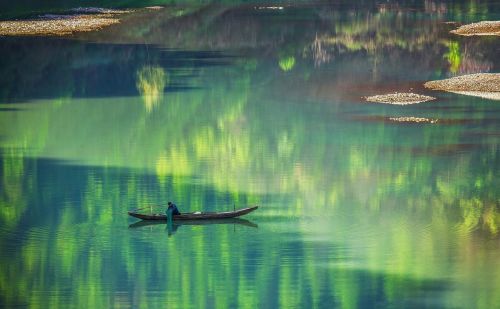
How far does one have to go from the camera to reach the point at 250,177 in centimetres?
5384

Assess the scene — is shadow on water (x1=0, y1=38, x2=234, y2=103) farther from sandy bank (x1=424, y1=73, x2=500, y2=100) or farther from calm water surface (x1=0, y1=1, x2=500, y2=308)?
sandy bank (x1=424, y1=73, x2=500, y2=100)

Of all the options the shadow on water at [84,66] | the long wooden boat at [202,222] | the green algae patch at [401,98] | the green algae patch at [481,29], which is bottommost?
the long wooden boat at [202,222]

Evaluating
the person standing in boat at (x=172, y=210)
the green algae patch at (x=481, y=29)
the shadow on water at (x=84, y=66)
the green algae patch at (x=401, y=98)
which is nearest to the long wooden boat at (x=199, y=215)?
the person standing in boat at (x=172, y=210)

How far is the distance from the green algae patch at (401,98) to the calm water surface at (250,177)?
137 cm

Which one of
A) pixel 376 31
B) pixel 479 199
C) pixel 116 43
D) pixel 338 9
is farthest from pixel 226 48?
pixel 479 199

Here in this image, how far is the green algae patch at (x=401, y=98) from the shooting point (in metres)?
72.8

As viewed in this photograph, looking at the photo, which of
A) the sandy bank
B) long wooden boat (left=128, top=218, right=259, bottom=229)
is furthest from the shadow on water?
long wooden boat (left=128, top=218, right=259, bottom=229)

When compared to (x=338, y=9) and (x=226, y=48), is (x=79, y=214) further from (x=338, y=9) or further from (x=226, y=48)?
(x=338, y=9)

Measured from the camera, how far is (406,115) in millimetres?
68000

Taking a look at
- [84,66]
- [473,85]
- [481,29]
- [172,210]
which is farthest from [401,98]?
[481,29]

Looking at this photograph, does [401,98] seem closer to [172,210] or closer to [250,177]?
[250,177]

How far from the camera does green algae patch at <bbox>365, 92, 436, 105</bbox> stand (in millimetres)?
72800

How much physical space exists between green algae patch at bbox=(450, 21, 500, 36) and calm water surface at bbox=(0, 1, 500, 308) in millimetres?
6892

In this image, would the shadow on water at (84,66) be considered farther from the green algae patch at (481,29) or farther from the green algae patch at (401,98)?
the green algae patch at (481,29)
